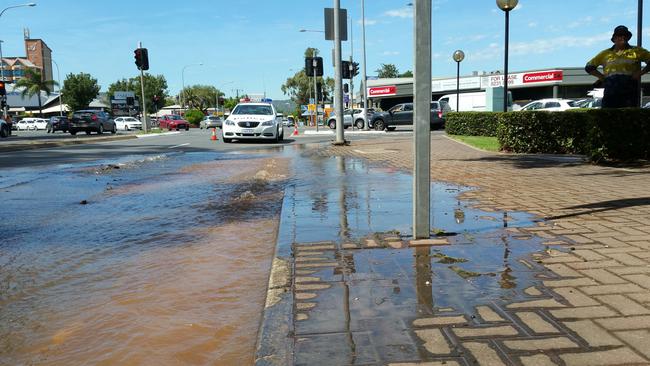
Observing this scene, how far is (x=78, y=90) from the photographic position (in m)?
88.4

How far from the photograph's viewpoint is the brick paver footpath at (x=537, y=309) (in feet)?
7.80

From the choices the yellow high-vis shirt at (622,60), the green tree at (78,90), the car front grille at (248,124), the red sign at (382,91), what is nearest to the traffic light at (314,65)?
the car front grille at (248,124)

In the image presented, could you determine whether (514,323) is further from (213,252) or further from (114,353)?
(213,252)

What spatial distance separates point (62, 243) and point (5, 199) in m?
3.32

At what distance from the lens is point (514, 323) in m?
2.69

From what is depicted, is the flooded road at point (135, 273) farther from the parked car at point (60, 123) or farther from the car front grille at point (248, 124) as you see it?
the parked car at point (60, 123)

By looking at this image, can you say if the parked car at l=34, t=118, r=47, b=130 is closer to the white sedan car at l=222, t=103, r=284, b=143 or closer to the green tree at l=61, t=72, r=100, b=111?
the green tree at l=61, t=72, r=100, b=111

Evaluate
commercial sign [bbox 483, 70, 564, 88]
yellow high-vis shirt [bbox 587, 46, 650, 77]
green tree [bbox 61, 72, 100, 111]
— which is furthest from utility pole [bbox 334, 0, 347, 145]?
green tree [bbox 61, 72, 100, 111]

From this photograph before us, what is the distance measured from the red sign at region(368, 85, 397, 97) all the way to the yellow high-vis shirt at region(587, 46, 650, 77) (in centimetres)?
4849

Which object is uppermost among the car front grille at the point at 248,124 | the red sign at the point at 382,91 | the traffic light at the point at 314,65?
the red sign at the point at 382,91

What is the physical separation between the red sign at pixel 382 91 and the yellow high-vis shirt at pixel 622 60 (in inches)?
1909

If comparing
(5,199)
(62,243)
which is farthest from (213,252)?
(5,199)

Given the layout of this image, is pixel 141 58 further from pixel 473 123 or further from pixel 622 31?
pixel 622 31

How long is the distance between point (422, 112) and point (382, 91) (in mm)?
54995
